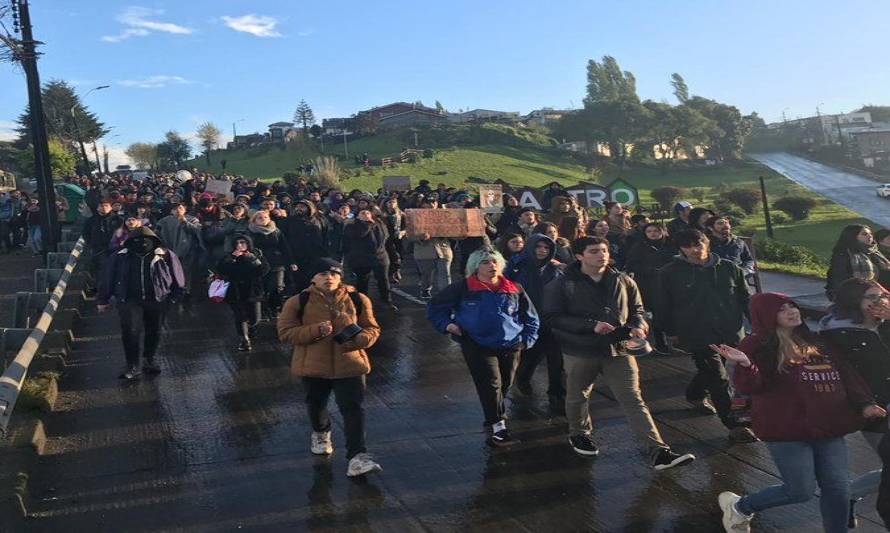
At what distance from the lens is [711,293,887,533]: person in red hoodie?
3.59 metres

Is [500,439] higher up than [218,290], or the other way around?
[218,290]

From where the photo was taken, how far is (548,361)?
6492mm

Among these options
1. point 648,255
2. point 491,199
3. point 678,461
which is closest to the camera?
point 678,461

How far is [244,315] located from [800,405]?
6.67m

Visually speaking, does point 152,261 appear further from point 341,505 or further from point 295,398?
point 341,505

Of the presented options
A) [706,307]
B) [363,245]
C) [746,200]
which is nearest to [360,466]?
[706,307]

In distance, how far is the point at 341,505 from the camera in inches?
175

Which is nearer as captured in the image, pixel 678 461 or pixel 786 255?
pixel 678 461

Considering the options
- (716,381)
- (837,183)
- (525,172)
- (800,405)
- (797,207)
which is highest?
(525,172)

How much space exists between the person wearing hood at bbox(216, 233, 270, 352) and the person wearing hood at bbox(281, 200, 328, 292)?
1.26 metres

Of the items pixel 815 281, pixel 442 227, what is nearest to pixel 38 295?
pixel 442 227

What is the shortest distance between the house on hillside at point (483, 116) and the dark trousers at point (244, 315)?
340 ft

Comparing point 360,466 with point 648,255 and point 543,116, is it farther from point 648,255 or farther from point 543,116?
point 543,116

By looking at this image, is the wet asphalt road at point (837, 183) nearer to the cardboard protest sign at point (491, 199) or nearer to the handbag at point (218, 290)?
the cardboard protest sign at point (491, 199)
